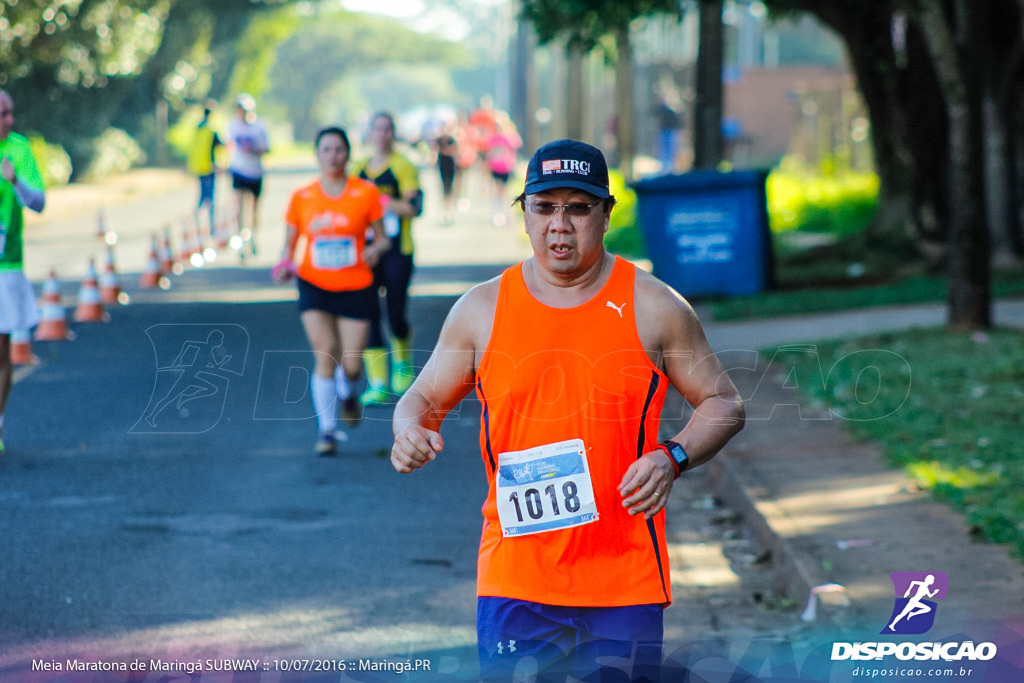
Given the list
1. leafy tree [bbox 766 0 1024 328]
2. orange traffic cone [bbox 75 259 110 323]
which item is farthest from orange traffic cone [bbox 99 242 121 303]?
leafy tree [bbox 766 0 1024 328]

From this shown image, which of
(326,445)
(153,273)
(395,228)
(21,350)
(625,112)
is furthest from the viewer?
(625,112)

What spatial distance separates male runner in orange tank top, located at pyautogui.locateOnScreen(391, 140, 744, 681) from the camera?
3.68 metres

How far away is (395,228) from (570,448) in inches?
288

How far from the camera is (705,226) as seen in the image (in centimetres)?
1659

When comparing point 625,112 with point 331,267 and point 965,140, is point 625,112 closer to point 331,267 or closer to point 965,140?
point 965,140

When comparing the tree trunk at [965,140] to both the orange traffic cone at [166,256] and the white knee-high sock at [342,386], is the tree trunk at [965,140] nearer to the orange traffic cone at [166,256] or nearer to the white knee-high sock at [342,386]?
the white knee-high sock at [342,386]

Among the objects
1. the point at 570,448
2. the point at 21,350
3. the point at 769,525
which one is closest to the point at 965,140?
the point at 769,525

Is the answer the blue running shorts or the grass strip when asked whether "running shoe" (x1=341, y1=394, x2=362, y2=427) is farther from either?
the blue running shorts

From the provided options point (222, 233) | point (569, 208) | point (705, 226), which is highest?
point (569, 208)

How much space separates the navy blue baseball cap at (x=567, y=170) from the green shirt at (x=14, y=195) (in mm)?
5586

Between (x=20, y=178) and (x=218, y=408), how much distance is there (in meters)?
2.86

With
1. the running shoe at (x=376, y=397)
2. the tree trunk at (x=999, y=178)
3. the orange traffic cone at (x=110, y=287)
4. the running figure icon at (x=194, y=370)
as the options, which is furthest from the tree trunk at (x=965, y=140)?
the orange traffic cone at (x=110, y=287)

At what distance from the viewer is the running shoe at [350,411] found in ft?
32.6

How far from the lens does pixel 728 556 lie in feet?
23.8
